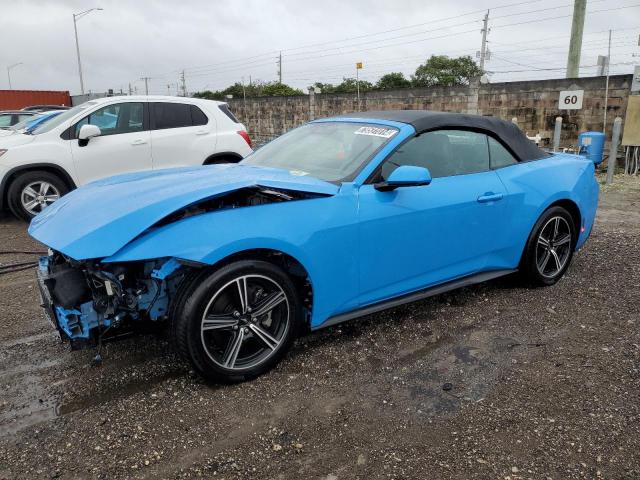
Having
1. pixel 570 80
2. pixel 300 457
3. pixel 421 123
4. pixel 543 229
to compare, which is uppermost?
pixel 570 80

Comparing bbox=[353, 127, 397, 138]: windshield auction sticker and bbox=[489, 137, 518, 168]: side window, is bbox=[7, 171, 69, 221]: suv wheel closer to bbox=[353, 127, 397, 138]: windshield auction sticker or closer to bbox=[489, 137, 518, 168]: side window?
bbox=[353, 127, 397, 138]: windshield auction sticker

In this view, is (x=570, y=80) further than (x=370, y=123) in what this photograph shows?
Yes

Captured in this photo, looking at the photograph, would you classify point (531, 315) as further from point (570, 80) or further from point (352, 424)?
point (570, 80)

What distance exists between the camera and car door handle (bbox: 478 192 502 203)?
3764mm

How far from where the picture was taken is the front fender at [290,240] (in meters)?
2.61

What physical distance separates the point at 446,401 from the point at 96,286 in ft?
6.61

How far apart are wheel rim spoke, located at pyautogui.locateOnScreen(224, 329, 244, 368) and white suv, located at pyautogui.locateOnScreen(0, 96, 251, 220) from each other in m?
5.17

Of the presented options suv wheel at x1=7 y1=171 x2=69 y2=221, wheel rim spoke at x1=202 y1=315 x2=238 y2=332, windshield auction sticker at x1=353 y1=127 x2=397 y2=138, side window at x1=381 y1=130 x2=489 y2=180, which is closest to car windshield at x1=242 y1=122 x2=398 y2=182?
windshield auction sticker at x1=353 y1=127 x2=397 y2=138

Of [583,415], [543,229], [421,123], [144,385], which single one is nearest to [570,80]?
[543,229]

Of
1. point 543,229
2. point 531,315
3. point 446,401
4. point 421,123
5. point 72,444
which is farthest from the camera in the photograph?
point 543,229

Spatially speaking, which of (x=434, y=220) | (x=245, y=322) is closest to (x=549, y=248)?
(x=434, y=220)

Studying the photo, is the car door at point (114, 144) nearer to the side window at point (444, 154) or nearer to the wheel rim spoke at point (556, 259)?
the side window at point (444, 154)

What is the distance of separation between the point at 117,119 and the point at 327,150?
4913 millimetres

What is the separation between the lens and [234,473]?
2.28m
